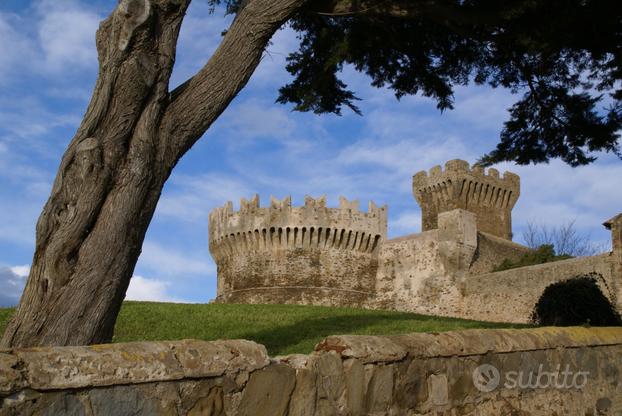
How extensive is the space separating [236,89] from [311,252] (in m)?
25.7

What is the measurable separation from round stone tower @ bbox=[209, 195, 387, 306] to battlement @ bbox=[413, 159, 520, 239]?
685 centimetres

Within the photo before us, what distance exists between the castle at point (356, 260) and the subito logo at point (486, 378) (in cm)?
2209

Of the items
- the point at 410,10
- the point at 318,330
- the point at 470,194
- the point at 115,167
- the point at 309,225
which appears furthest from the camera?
the point at 470,194

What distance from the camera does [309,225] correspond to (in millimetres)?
32438

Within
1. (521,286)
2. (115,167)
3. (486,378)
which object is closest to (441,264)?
(521,286)

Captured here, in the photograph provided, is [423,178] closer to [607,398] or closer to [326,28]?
[326,28]

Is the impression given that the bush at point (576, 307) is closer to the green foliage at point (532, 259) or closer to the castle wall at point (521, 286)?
the castle wall at point (521, 286)

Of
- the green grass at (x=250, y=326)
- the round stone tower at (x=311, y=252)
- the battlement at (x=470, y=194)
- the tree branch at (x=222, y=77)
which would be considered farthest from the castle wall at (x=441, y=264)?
the tree branch at (x=222, y=77)

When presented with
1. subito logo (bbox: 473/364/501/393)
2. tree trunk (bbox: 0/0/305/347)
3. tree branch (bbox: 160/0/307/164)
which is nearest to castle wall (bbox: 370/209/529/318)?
tree branch (bbox: 160/0/307/164)

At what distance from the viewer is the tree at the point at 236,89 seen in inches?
227

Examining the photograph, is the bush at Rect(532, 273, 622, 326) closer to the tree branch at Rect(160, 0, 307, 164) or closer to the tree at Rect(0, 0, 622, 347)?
the tree at Rect(0, 0, 622, 347)

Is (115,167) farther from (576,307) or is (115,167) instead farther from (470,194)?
(470,194)

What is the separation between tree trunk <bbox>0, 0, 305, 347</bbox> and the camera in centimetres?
566

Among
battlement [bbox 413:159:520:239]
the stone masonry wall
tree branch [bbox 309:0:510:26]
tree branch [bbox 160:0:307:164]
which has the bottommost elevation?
the stone masonry wall
